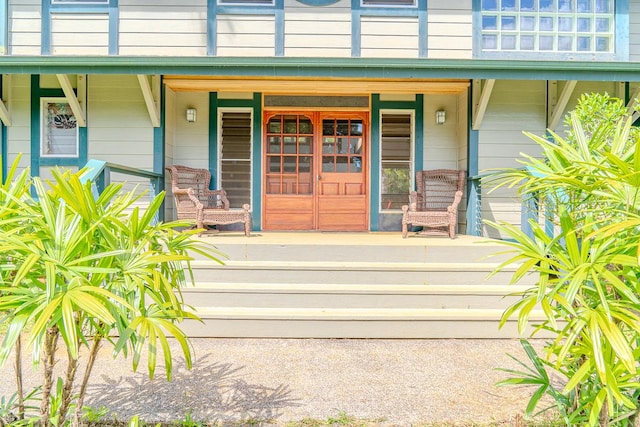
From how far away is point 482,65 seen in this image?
4648 millimetres

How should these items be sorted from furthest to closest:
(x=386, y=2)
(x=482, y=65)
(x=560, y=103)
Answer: (x=386, y=2)
(x=560, y=103)
(x=482, y=65)

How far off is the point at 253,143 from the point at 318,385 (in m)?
4.14

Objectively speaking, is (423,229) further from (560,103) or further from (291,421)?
(291,421)

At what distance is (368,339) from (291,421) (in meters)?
1.42

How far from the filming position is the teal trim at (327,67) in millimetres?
4586

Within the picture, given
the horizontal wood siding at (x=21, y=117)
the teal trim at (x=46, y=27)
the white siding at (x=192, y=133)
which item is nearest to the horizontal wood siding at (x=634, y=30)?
the white siding at (x=192, y=133)

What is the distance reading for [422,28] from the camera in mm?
5695

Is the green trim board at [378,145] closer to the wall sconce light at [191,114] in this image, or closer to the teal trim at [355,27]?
the teal trim at [355,27]

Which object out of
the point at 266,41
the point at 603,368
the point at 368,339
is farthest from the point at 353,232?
the point at 603,368

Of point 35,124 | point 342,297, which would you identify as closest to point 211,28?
point 35,124

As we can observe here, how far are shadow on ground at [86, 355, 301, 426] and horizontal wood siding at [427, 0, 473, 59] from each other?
5.06 metres

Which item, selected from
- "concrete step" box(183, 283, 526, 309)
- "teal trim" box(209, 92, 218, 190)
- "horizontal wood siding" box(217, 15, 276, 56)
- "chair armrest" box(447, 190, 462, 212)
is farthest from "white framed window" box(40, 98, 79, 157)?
"chair armrest" box(447, 190, 462, 212)

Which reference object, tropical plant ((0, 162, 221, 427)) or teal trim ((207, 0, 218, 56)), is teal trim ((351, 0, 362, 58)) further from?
tropical plant ((0, 162, 221, 427))

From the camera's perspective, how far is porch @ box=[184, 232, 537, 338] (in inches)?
133
